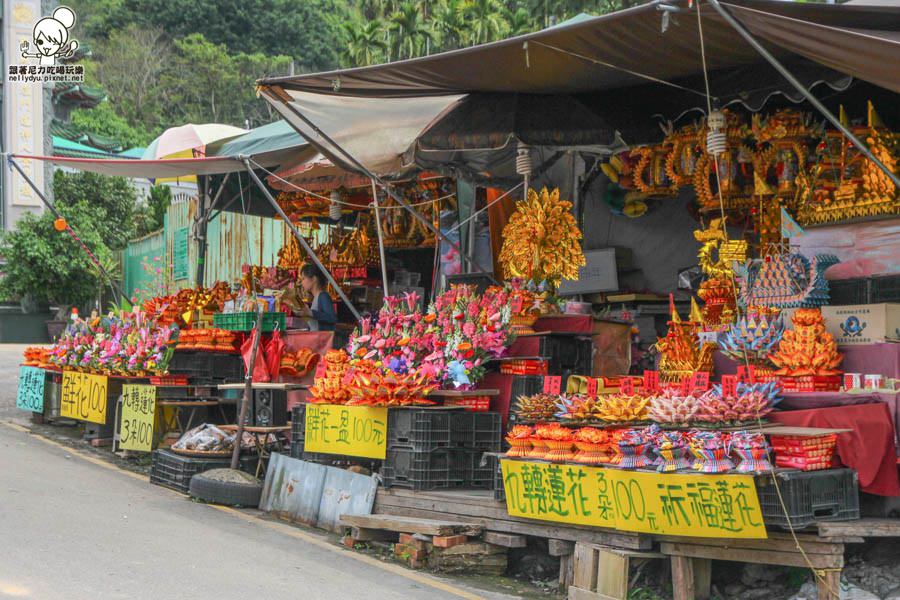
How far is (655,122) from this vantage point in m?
9.55

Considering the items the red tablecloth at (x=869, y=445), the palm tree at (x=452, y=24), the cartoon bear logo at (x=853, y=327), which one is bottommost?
the red tablecloth at (x=869, y=445)

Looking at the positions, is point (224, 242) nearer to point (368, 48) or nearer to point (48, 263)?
point (48, 263)

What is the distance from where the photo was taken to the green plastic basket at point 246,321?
1140 centimetres

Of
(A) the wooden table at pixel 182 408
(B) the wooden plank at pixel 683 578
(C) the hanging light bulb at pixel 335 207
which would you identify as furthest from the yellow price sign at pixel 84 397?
(B) the wooden plank at pixel 683 578

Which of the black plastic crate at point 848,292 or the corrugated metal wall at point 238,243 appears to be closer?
the black plastic crate at point 848,292

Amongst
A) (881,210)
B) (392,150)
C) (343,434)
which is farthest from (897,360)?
(392,150)

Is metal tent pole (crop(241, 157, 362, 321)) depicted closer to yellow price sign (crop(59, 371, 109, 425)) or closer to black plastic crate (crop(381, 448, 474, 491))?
black plastic crate (crop(381, 448, 474, 491))

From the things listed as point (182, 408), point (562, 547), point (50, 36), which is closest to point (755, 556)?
point (562, 547)

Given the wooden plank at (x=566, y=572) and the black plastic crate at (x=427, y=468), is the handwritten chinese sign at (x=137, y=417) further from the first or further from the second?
the wooden plank at (x=566, y=572)

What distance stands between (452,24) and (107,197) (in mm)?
11980

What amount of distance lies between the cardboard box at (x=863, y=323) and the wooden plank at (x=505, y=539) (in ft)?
8.30

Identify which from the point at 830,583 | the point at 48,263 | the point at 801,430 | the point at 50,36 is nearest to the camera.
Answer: the point at 830,583

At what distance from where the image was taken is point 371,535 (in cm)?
800

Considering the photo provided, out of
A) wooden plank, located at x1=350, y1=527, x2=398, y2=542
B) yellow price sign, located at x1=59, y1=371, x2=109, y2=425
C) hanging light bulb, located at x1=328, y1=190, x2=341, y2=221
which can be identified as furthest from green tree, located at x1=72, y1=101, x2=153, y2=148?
wooden plank, located at x1=350, y1=527, x2=398, y2=542
